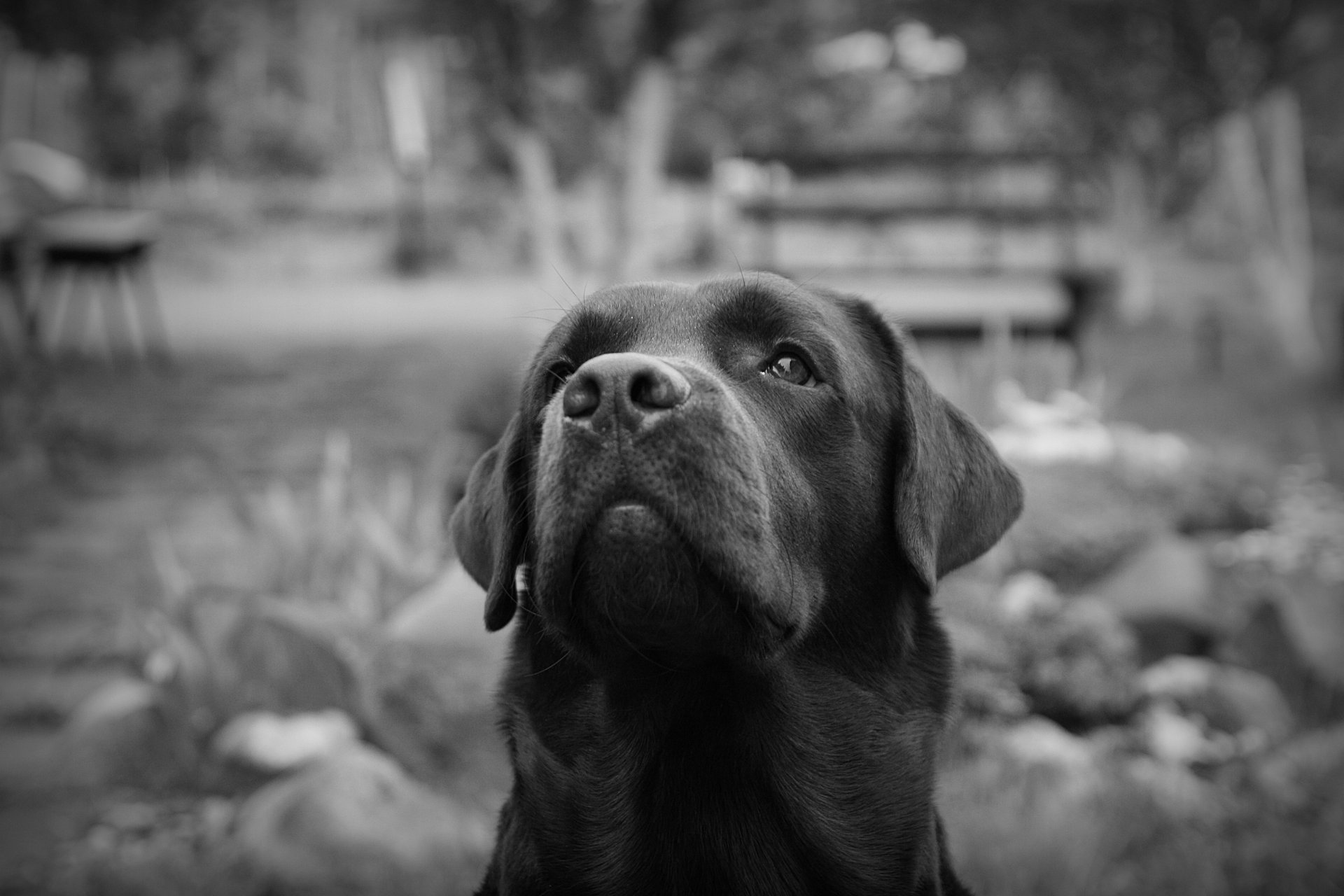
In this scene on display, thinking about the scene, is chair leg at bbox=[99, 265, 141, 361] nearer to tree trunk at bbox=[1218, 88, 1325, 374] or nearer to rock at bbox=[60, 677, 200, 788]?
rock at bbox=[60, 677, 200, 788]

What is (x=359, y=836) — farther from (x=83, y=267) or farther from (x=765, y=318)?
(x=83, y=267)

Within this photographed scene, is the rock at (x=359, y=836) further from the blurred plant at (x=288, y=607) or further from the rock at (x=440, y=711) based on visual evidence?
the blurred plant at (x=288, y=607)

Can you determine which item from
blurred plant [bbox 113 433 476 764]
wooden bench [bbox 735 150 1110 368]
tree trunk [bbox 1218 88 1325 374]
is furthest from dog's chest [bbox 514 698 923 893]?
tree trunk [bbox 1218 88 1325 374]

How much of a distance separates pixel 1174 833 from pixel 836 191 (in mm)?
7175

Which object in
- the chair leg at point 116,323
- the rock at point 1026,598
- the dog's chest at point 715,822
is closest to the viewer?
the dog's chest at point 715,822

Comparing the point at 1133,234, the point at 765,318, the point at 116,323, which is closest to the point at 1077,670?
the point at 765,318

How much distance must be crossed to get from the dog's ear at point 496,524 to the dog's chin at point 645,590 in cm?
36

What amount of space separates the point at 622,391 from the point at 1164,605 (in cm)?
429

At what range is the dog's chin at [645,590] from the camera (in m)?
1.81

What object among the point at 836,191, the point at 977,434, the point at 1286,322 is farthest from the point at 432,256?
the point at 977,434

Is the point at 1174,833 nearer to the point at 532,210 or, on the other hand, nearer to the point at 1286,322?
the point at 532,210

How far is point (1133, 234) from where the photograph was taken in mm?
16516

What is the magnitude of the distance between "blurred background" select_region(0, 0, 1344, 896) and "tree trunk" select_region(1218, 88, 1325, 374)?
51 millimetres

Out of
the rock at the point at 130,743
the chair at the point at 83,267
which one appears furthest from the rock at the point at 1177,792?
the chair at the point at 83,267
